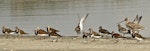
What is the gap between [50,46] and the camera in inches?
821

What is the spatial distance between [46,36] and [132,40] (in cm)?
502

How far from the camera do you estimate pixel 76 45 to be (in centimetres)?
2092

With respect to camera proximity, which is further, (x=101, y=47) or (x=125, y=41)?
(x=125, y=41)

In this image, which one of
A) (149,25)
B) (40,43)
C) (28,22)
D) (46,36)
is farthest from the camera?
(28,22)

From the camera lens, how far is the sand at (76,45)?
768 inches

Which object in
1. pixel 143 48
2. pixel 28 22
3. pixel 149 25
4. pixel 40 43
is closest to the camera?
pixel 143 48

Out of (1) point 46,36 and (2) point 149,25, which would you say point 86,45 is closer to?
(1) point 46,36

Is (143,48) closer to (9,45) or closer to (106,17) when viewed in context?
(9,45)

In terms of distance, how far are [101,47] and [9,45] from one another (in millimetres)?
4226

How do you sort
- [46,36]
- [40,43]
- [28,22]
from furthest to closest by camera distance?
[28,22] < [46,36] < [40,43]

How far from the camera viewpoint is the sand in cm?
1950

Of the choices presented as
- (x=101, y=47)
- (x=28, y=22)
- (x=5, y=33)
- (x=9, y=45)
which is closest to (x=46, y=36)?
(x=5, y=33)

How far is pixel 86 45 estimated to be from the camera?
20.9 meters

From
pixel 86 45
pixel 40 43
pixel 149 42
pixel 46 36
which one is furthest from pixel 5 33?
pixel 149 42
